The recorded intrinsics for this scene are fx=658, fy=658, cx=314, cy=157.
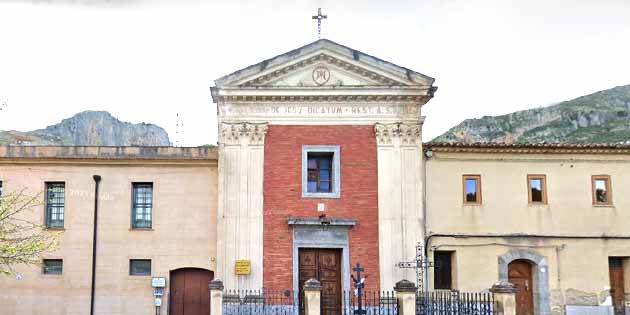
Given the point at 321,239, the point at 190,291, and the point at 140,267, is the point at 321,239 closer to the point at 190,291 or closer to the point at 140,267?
the point at 190,291

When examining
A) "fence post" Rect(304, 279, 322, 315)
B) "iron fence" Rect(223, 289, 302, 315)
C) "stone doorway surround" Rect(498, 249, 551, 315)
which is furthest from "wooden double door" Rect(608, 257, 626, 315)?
"fence post" Rect(304, 279, 322, 315)

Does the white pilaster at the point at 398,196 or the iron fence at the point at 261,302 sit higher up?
the white pilaster at the point at 398,196

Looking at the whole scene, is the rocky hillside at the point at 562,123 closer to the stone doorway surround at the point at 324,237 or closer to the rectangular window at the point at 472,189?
the rectangular window at the point at 472,189

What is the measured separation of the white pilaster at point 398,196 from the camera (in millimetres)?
21375

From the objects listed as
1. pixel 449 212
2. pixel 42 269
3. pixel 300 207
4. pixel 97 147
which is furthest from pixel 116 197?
pixel 449 212

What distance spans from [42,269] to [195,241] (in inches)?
209

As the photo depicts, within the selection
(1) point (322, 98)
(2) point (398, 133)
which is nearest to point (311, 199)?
(1) point (322, 98)

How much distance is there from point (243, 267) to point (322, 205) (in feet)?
10.6

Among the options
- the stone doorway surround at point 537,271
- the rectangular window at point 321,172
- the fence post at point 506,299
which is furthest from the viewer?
the stone doorway surround at point 537,271

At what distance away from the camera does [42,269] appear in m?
22.5

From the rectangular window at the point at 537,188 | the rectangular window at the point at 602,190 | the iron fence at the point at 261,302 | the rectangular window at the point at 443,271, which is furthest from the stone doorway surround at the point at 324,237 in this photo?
the rectangular window at the point at 602,190

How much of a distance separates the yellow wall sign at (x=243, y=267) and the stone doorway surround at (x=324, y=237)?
148 cm

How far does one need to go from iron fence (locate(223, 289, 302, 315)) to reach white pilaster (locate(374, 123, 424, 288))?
3015 mm

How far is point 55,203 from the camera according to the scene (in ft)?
75.8
